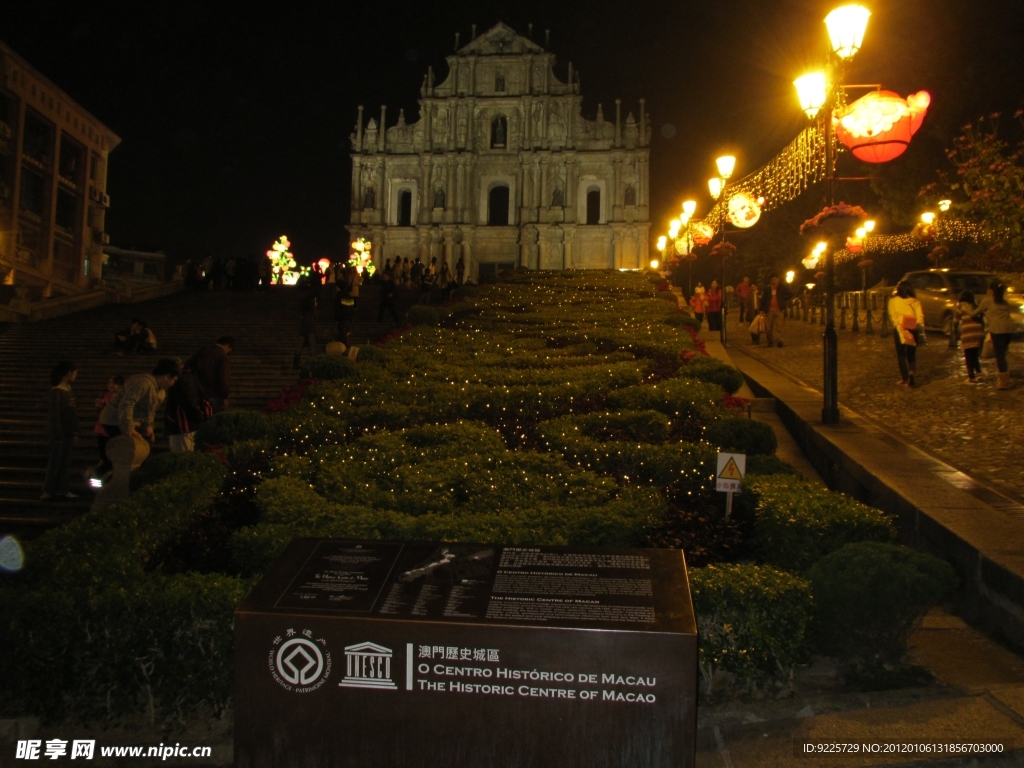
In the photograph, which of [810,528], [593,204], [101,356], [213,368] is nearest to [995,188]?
[213,368]

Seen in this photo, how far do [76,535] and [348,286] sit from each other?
11.4 metres

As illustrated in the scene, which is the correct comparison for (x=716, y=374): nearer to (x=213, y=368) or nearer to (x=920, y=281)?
(x=213, y=368)

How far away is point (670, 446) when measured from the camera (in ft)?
25.1

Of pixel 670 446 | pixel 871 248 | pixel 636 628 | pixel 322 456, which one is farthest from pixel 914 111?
pixel 871 248

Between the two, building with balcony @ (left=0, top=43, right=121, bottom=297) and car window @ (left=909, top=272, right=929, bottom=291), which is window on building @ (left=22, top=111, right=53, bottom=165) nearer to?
building with balcony @ (left=0, top=43, right=121, bottom=297)

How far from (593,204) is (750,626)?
5478 centimetres

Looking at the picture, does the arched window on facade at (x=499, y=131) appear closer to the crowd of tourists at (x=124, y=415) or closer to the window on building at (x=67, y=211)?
the window on building at (x=67, y=211)

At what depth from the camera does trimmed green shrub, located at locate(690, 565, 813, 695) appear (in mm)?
3924

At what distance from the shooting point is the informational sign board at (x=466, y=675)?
3.00 m

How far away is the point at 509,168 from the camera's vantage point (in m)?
55.5

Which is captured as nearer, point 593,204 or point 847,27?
point 847,27

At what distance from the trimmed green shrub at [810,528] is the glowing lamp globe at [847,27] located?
6.40m

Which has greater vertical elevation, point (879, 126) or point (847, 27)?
point (847, 27)

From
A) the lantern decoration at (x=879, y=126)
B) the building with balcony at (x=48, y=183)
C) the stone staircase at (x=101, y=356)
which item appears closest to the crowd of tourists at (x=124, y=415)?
the stone staircase at (x=101, y=356)
